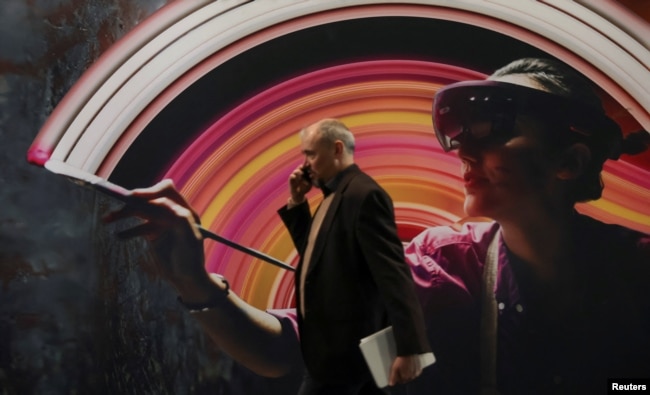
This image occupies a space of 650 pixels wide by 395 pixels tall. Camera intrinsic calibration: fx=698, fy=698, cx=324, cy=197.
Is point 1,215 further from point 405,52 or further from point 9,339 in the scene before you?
point 405,52

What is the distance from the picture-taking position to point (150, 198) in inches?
112

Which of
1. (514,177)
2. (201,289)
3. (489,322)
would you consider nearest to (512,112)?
(514,177)

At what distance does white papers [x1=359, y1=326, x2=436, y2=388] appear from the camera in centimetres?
207

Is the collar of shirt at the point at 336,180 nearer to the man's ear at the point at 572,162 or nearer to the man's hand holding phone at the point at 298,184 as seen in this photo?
the man's hand holding phone at the point at 298,184

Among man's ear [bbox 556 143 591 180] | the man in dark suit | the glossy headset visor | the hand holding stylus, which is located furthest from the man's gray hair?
man's ear [bbox 556 143 591 180]

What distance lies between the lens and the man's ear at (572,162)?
2.79 metres

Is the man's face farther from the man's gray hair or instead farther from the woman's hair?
the woman's hair

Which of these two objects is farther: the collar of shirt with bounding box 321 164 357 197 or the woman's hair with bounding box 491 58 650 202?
the woman's hair with bounding box 491 58 650 202

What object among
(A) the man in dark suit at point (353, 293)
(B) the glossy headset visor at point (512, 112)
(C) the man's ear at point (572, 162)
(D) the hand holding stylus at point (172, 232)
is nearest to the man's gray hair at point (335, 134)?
(A) the man in dark suit at point (353, 293)

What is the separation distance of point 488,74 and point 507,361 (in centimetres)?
115

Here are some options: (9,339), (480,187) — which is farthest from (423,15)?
(9,339)

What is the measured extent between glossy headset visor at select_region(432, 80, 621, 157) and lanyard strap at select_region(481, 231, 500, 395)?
43 centimetres

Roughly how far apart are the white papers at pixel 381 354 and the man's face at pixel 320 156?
1.86 ft

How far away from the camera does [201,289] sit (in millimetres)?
2822
